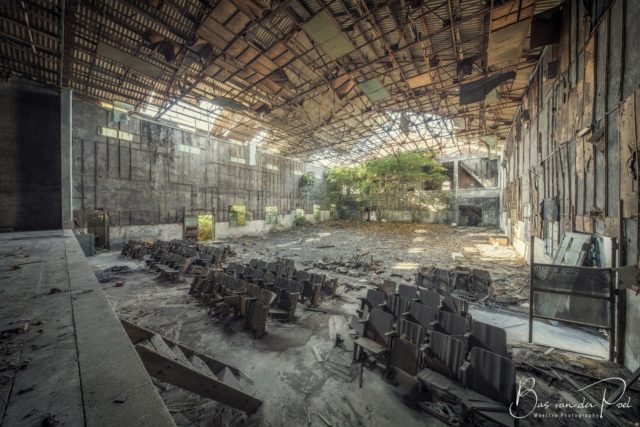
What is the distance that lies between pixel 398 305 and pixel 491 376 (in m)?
2.01

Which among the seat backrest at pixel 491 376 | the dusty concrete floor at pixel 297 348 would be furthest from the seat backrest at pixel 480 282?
the seat backrest at pixel 491 376

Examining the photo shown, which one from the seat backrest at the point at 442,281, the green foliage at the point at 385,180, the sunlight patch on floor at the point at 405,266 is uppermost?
the green foliage at the point at 385,180

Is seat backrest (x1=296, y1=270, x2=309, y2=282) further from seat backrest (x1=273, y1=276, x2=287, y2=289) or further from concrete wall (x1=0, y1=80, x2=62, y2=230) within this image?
concrete wall (x1=0, y1=80, x2=62, y2=230)

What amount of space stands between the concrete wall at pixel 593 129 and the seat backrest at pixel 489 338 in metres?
2.04

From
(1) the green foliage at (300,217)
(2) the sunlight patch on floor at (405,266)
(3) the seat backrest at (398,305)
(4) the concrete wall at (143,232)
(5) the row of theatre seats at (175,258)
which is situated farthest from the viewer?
(1) the green foliage at (300,217)

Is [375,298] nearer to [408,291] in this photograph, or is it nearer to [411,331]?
[408,291]

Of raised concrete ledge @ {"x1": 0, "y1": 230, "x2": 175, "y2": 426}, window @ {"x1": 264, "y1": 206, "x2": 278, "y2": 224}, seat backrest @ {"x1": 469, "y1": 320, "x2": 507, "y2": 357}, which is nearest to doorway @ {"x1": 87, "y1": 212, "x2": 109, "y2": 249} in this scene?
window @ {"x1": 264, "y1": 206, "x2": 278, "y2": 224}

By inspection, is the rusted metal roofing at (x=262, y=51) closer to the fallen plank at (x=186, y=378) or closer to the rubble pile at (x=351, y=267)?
the rubble pile at (x=351, y=267)

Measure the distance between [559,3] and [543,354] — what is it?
29.5ft

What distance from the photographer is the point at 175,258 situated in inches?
366

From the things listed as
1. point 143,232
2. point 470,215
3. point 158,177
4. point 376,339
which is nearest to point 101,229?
point 143,232

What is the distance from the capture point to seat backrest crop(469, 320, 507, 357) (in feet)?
11.6

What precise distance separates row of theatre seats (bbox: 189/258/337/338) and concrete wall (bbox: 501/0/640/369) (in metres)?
5.84

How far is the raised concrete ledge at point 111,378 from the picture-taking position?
1.17m
